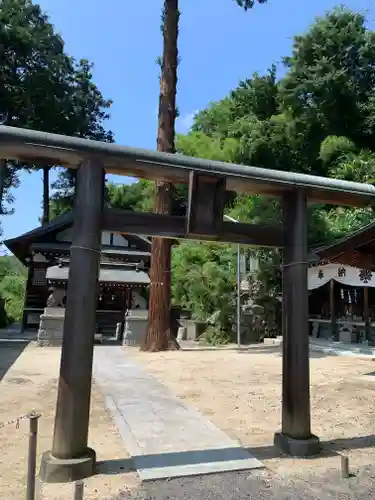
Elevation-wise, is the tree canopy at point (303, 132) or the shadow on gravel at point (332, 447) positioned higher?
the tree canopy at point (303, 132)

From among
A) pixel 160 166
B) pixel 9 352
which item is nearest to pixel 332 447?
pixel 160 166

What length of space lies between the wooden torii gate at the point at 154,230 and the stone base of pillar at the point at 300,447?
0.03ft

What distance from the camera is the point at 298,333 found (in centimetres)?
486

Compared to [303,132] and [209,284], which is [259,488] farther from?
[303,132]

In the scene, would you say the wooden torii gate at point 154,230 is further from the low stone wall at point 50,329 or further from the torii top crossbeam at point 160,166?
the low stone wall at point 50,329

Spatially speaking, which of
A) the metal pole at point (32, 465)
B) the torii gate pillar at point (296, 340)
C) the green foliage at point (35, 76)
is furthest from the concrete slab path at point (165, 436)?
the green foliage at point (35, 76)

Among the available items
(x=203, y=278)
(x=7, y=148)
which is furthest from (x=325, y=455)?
(x=203, y=278)

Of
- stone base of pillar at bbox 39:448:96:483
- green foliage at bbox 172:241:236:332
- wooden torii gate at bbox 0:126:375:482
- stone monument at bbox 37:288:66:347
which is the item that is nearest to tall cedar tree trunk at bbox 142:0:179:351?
stone monument at bbox 37:288:66:347

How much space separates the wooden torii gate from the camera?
406 cm

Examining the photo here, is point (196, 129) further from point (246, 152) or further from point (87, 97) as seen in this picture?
point (246, 152)

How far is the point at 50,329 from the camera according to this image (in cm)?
1617

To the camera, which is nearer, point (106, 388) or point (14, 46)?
point (106, 388)

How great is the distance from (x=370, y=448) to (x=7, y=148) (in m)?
5.07

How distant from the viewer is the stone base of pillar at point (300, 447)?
4594mm
